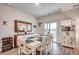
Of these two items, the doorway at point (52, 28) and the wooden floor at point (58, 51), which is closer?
the wooden floor at point (58, 51)

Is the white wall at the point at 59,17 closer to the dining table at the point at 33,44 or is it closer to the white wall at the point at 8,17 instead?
the dining table at the point at 33,44

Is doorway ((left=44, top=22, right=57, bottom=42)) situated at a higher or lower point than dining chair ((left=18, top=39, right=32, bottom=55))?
higher

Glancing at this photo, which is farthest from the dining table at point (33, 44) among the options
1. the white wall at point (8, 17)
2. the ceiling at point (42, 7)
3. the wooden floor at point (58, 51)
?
the ceiling at point (42, 7)

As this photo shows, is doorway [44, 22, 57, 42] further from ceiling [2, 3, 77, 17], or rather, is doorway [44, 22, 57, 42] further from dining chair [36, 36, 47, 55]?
ceiling [2, 3, 77, 17]

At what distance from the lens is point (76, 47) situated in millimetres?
1646

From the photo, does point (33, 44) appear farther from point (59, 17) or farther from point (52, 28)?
point (59, 17)

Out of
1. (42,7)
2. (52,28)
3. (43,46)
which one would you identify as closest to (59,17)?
(52,28)

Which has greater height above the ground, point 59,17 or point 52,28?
point 59,17

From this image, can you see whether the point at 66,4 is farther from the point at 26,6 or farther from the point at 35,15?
the point at 26,6

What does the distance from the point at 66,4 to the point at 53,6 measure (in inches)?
9.2

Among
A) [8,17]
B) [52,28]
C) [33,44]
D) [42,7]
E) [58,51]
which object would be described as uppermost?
[42,7]

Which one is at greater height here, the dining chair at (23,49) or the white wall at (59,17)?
the white wall at (59,17)

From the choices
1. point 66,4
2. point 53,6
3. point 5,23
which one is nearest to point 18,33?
point 5,23

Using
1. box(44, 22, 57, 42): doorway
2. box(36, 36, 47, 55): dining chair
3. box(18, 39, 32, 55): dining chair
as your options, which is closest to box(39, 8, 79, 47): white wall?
box(44, 22, 57, 42): doorway
